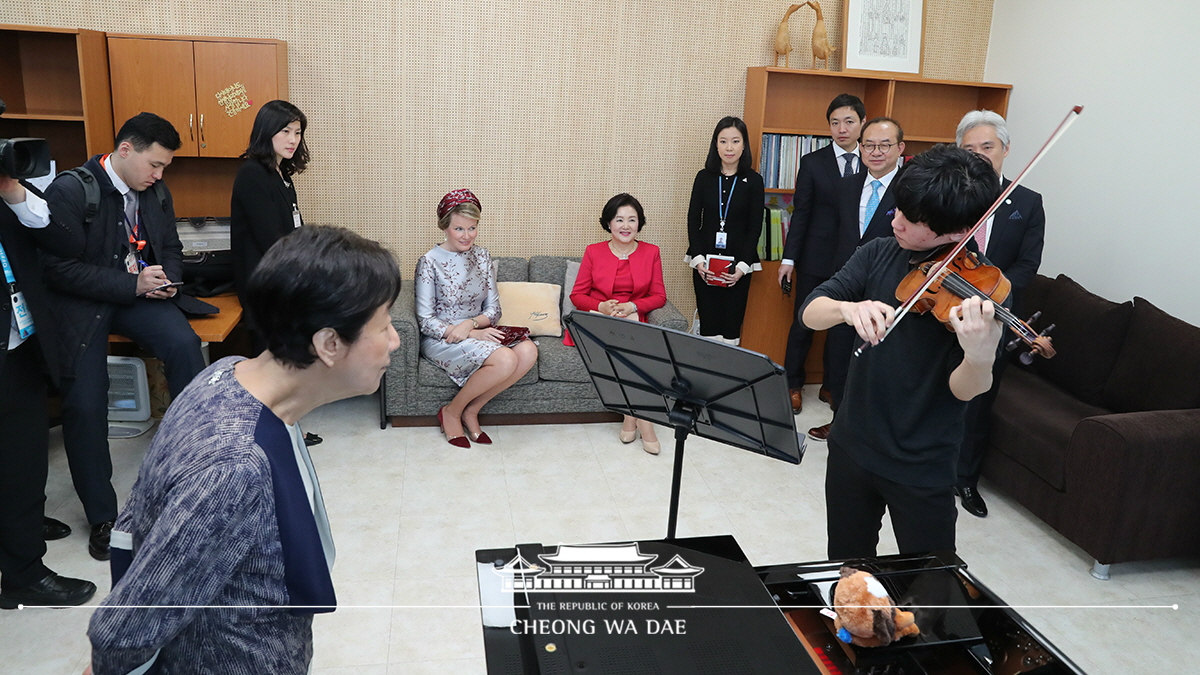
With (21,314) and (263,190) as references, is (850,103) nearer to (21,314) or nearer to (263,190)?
(263,190)

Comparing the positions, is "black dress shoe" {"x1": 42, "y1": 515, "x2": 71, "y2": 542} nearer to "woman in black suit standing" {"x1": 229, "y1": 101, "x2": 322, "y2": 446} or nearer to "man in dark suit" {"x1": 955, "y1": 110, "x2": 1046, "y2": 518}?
"woman in black suit standing" {"x1": 229, "y1": 101, "x2": 322, "y2": 446}

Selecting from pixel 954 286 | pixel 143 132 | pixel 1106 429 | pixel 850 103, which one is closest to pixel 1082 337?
pixel 1106 429

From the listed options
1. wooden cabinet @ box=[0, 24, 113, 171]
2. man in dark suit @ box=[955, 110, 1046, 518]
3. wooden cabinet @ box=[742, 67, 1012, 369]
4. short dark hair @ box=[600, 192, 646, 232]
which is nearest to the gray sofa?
short dark hair @ box=[600, 192, 646, 232]

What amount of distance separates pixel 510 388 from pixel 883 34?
2.93 m

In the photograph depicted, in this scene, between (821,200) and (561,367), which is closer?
(561,367)

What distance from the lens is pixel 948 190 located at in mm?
1655

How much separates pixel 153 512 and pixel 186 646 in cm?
19

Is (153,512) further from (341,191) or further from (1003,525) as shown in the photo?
(341,191)

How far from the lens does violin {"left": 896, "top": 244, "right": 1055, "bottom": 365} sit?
174 cm

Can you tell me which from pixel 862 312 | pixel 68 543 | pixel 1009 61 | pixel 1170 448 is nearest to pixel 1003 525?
pixel 1170 448

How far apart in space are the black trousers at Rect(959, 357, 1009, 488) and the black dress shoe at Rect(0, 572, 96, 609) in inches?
130

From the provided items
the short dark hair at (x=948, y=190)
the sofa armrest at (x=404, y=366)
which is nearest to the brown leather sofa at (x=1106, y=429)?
the short dark hair at (x=948, y=190)

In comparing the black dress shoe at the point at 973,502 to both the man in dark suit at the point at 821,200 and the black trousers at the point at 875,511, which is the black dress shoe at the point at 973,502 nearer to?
the man in dark suit at the point at 821,200

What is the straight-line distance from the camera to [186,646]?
1.10 metres
